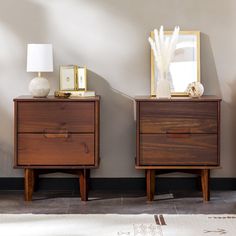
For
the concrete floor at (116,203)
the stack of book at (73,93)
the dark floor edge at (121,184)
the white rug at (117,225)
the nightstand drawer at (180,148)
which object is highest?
the stack of book at (73,93)

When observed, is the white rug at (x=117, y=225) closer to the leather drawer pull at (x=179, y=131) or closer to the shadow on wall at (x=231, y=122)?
the leather drawer pull at (x=179, y=131)

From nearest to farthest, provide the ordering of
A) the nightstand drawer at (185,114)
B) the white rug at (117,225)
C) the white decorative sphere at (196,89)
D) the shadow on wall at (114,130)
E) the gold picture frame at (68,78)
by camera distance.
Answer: the white rug at (117,225), the nightstand drawer at (185,114), the white decorative sphere at (196,89), the gold picture frame at (68,78), the shadow on wall at (114,130)

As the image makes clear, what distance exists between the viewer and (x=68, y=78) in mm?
4453

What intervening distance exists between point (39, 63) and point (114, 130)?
745 mm

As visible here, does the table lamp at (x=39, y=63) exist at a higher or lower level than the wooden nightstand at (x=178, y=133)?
higher

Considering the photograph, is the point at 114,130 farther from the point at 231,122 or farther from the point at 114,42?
the point at 231,122

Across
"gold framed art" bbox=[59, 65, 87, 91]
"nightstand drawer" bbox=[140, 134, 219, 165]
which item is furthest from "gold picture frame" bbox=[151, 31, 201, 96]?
"gold framed art" bbox=[59, 65, 87, 91]

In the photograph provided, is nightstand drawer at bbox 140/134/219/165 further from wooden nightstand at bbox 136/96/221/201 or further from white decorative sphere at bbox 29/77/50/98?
white decorative sphere at bbox 29/77/50/98

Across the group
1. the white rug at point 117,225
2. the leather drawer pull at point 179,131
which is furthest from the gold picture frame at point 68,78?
the white rug at point 117,225

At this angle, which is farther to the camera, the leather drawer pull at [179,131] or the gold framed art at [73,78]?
the gold framed art at [73,78]

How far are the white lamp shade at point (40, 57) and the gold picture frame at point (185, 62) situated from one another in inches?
29.0

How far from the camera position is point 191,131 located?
13.8 feet

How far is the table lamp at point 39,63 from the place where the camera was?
4238mm

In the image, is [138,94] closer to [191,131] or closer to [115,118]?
[115,118]
